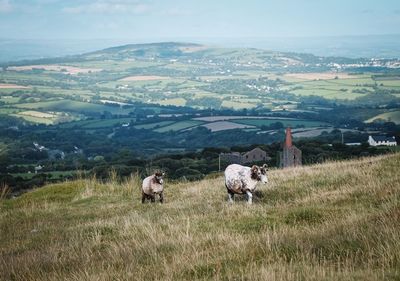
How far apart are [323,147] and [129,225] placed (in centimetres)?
7547

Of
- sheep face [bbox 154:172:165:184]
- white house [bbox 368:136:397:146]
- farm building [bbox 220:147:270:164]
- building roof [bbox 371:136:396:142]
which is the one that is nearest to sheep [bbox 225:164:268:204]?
sheep face [bbox 154:172:165:184]

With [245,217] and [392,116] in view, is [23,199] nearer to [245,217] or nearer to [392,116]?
[245,217]

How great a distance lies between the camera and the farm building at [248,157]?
82.8m

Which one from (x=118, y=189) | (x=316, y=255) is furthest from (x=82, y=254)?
(x=118, y=189)

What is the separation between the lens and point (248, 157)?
83.1 m

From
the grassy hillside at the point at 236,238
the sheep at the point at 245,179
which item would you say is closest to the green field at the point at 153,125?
the grassy hillside at the point at 236,238

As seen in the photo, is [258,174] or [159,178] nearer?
[258,174]

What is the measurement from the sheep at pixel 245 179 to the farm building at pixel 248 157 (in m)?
65.9

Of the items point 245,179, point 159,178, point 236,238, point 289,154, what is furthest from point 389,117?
point 236,238

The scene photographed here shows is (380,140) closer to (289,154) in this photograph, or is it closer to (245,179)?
(289,154)

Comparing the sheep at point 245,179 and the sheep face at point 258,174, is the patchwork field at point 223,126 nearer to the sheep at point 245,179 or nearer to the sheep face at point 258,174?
the sheep at point 245,179

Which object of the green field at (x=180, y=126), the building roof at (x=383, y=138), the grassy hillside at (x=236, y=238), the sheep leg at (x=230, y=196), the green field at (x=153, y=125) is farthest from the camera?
the green field at (x=153, y=125)

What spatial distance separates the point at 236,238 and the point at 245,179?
5678 mm

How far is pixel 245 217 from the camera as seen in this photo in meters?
11.9
